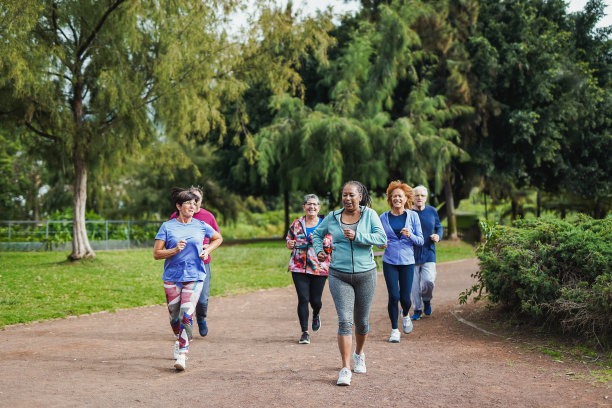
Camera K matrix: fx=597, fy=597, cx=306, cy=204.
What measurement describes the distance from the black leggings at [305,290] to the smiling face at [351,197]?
2.15 metres

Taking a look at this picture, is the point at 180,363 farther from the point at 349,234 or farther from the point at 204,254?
the point at 349,234

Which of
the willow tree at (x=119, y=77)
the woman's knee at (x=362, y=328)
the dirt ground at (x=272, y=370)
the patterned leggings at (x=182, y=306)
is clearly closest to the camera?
the dirt ground at (x=272, y=370)

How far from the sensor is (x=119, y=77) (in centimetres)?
1559

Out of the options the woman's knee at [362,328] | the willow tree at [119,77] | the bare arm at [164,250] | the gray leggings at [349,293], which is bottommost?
the woman's knee at [362,328]

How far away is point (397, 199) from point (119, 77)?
10519 millimetres

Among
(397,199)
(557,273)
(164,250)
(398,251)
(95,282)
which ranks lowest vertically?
(95,282)

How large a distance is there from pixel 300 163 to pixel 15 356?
1872cm

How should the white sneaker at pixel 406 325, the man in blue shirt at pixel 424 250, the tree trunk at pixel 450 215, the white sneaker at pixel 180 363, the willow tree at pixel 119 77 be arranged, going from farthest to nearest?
the tree trunk at pixel 450 215
the willow tree at pixel 119 77
the man in blue shirt at pixel 424 250
the white sneaker at pixel 406 325
the white sneaker at pixel 180 363

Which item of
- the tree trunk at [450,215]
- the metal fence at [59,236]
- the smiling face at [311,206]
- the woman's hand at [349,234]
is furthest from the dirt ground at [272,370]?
the tree trunk at [450,215]

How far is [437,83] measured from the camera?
94.9 feet

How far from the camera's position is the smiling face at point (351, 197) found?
219 inches

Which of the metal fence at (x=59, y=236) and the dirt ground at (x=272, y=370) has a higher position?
the metal fence at (x=59, y=236)

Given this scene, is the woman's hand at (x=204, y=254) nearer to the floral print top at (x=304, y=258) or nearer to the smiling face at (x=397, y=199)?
the floral print top at (x=304, y=258)

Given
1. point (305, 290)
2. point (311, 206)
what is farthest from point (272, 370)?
point (311, 206)
